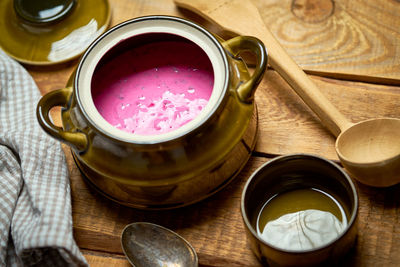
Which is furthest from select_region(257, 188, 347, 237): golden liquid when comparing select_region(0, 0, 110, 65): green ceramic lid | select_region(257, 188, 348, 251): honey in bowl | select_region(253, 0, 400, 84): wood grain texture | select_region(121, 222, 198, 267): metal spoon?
select_region(0, 0, 110, 65): green ceramic lid

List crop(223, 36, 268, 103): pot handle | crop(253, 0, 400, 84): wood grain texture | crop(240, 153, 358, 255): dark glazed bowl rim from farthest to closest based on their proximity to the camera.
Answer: crop(253, 0, 400, 84): wood grain texture, crop(223, 36, 268, 103): pot handle, crop(240, 153, 358, 255): dark glazed bowl rim

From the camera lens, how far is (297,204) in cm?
70

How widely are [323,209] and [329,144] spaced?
11 cm

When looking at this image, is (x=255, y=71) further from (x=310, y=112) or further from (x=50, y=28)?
(x=50, y=28)

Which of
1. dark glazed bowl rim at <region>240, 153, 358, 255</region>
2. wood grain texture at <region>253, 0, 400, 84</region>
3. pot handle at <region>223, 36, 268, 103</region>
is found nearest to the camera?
dark glazed bowl rim at <region>240, 153, 358, 255</region>

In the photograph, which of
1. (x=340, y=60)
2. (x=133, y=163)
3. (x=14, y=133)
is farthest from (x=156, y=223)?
(x=340, y=60)

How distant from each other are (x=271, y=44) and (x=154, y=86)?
179mm

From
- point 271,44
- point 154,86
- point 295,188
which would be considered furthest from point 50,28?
point 295,188

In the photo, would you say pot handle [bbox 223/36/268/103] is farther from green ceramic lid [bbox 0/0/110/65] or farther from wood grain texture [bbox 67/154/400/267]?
green ceramic lid [bbox 0/0/110/65]

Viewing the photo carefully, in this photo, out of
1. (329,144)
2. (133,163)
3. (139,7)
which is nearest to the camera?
(133,163)

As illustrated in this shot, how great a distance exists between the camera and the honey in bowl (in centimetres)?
66

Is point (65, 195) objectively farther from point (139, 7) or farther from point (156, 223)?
point (139, 7)

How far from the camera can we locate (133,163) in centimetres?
66

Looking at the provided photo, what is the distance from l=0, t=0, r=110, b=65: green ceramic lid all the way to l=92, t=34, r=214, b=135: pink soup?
0.45ft
